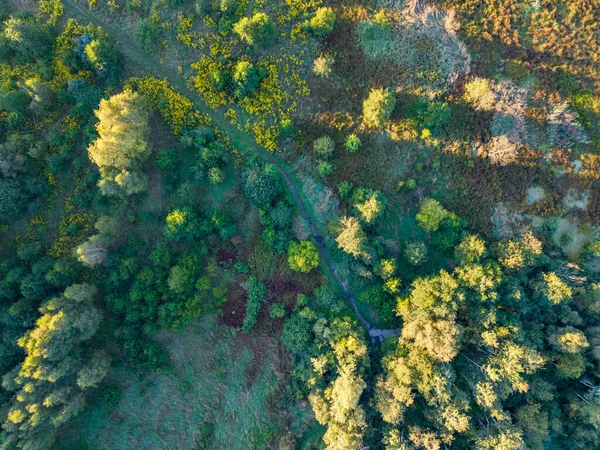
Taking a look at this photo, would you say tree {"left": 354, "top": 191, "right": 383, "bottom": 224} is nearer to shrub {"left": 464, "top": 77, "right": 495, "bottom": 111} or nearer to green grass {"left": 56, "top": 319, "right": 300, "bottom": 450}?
shrub {"left": 464, "top": 77, "right": 495, "bottom": 111}

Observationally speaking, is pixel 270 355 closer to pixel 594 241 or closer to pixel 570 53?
pixel 594 241

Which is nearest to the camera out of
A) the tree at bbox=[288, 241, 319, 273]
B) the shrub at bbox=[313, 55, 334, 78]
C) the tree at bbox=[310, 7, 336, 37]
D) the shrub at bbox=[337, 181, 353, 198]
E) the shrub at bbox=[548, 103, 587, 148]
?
the tree at bbox=[310, 7, 336, 37]

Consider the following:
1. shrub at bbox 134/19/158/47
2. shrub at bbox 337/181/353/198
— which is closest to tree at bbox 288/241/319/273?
shrub at bbox 337/181/353/198

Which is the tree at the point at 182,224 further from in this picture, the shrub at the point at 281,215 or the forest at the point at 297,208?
the shrub at the point at 281,215

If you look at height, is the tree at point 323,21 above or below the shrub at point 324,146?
above

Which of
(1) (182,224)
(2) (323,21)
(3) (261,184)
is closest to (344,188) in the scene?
(3) (261,184)

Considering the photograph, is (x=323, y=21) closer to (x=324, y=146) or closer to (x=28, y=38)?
(x=324, y=146)

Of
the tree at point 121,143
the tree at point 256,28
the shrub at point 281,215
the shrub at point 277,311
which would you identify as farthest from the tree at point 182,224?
the tree at point 256,28
